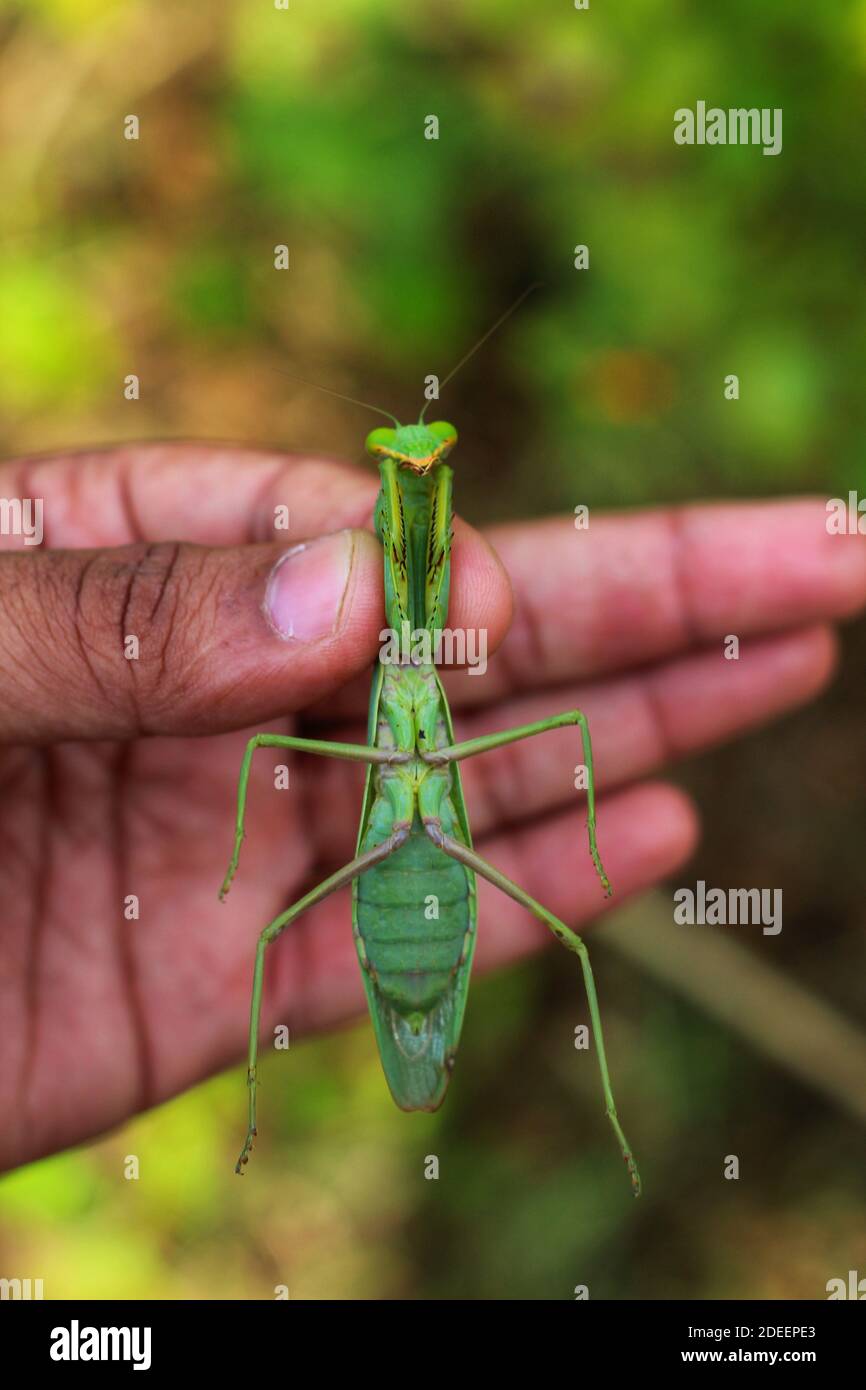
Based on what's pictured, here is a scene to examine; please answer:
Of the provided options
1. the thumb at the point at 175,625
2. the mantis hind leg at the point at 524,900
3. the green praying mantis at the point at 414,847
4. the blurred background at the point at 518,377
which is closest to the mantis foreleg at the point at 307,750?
the green praying mantis at the point at 414,847

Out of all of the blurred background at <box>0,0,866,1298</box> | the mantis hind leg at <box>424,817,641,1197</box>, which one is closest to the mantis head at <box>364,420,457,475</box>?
the mantis hind leg at <box>424,817,641,1197</box>

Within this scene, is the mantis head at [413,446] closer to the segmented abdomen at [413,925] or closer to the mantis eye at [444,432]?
the mantis eye at [444,432]

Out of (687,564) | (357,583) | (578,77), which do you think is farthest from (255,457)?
(578,77)

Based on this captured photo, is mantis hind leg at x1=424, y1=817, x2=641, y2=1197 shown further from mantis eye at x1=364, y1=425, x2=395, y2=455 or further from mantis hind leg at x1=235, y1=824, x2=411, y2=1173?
mantis eye at x1=364, y1=425, x2=395, y2=455

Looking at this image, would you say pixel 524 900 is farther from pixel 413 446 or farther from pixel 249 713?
pixel 413 446

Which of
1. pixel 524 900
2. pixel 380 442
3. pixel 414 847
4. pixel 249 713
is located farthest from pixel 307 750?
pixel 380 442
